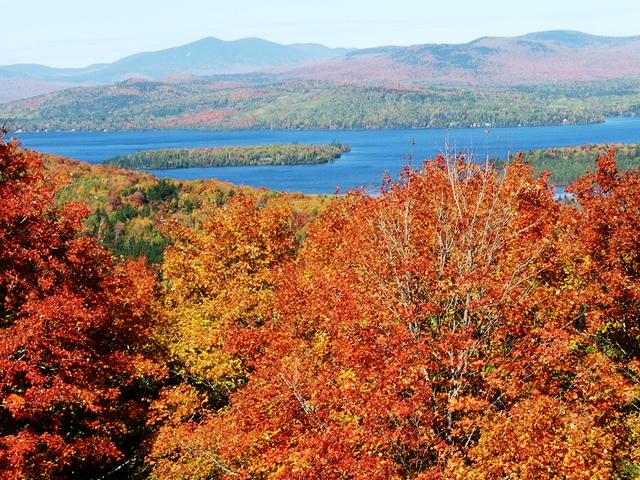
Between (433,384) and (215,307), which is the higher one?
(433,384)

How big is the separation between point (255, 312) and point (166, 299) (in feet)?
27.3

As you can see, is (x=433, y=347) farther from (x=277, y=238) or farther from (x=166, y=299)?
(x=166, y=299)

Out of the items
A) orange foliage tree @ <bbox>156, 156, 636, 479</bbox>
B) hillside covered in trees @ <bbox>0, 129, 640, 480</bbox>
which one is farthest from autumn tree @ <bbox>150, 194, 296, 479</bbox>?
orange foliage tree @ <bbox>156, 156, 636, 479</bbox>

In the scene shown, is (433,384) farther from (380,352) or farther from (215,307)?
(215,307)

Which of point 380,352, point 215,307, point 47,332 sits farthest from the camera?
point 215,307

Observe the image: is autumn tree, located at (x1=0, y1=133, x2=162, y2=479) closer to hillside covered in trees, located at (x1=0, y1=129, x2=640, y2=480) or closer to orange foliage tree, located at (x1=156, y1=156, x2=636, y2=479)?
hillside covered in trees, located at (x1=0, y1=129, x2=640, y2=480)

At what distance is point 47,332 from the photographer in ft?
47.9

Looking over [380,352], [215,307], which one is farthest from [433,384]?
[215,307]

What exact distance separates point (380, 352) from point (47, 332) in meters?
7.91

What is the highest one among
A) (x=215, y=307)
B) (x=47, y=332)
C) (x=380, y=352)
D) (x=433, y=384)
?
(x=47, y=332)

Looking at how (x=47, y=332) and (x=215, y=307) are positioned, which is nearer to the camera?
(x=47, y=332)

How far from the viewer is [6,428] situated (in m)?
16.1

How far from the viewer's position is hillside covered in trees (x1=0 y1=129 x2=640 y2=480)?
1231cm

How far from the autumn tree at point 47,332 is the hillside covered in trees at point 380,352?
62 millimetres
